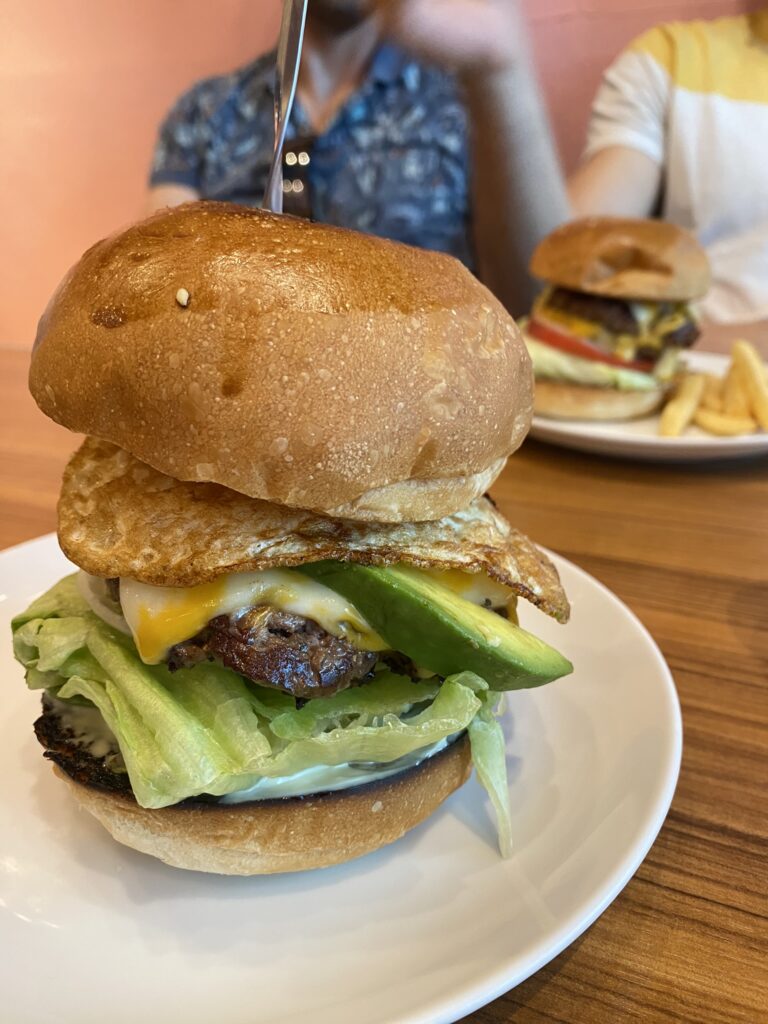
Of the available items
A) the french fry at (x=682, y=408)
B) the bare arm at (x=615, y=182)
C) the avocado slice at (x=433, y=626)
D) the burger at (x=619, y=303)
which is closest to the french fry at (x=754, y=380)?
the french fry at (x=682, y=408)

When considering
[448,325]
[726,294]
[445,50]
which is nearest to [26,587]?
[448,325]

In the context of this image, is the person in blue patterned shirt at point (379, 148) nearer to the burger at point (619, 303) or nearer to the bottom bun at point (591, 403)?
the burger at point (619, 303)

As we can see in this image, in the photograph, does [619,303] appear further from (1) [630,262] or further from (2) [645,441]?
(2) [645,441]

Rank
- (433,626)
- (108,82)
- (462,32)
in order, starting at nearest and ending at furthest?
1. (433,626)
2. (462,32)
3. (108,82)

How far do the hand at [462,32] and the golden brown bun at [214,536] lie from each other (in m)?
3.05

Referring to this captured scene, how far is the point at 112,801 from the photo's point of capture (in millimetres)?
1057

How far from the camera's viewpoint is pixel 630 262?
304 cm

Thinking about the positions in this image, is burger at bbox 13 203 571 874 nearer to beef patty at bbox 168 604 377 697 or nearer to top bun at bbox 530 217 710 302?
beef patty at bbox 168 604 377 697

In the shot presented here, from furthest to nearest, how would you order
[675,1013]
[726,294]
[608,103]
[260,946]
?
[726,294], [608,103], [260,946], [675,1013]

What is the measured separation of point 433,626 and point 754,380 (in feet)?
6.54

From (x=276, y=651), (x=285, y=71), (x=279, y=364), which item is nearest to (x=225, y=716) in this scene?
(x=276, y=651)

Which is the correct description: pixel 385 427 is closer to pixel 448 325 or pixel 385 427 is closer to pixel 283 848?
pixel 448 325

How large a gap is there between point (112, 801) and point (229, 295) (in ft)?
2.21

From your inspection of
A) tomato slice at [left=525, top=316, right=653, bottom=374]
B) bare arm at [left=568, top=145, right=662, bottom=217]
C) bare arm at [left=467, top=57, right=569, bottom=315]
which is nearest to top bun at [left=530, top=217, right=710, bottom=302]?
tomato slice at [left=525, top=316, right=653, bottom=374]
